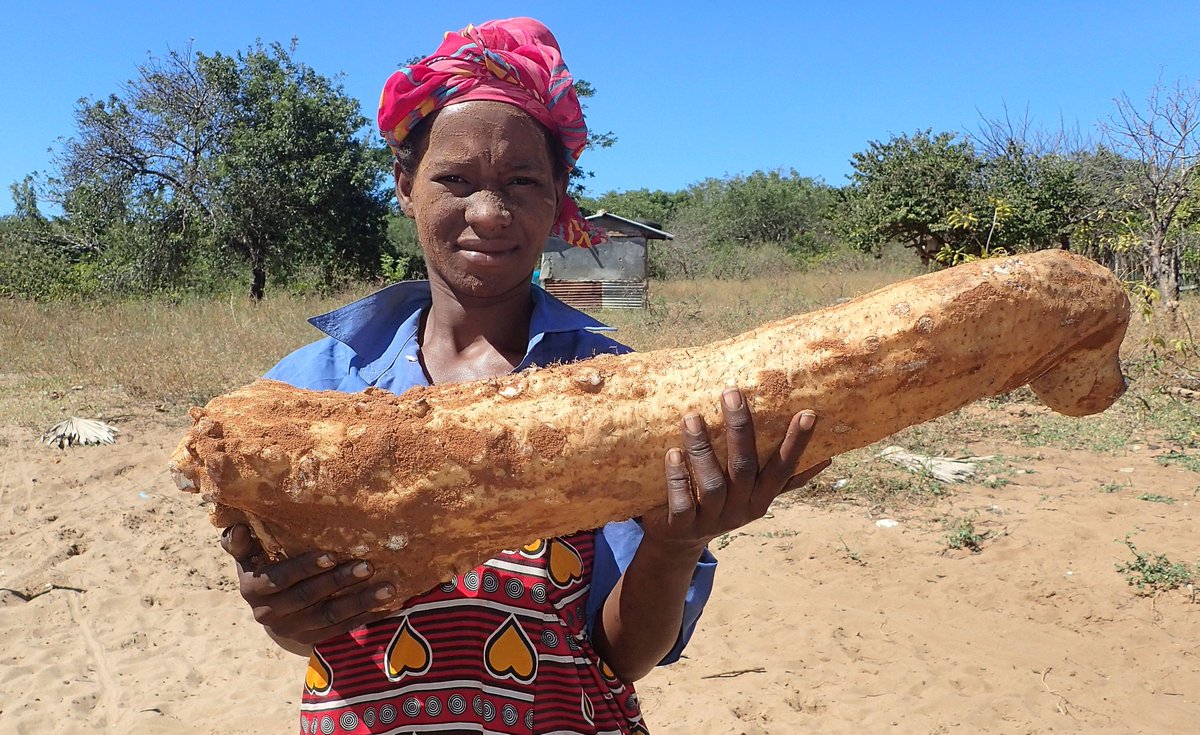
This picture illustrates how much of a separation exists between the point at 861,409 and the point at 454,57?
3.26ft

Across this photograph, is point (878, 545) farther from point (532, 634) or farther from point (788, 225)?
point (788, 225)

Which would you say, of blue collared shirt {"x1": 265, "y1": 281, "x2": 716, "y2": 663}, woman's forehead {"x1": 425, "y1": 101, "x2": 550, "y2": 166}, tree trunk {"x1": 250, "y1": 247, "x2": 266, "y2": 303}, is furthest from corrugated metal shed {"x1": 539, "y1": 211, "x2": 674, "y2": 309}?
woman's forehead {"x1": 425, "y1": 101, "x2": 550, "y2": 166}

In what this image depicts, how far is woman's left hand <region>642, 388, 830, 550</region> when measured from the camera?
3.98ft

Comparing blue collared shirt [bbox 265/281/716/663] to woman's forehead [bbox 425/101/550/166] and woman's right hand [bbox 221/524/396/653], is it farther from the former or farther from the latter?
woman's right hand [bbox 221/524/396/653]

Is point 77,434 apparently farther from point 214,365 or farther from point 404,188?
point 404,188

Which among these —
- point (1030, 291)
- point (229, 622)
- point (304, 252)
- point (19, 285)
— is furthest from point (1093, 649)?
point (19, 285)

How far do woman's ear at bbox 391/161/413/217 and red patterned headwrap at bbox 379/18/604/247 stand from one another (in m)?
0.07

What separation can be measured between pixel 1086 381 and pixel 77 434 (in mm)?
7092

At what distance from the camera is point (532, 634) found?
1.39 meters

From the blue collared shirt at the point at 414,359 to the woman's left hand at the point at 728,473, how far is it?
0.31 metres

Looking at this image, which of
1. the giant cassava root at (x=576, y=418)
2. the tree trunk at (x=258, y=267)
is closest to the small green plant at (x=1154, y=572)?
the giant cassava root at (x=576, y=418)

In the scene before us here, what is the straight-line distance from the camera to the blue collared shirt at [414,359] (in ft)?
5.00

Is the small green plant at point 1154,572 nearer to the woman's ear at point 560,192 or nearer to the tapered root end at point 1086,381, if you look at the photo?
the tapered root end at point 1086,381

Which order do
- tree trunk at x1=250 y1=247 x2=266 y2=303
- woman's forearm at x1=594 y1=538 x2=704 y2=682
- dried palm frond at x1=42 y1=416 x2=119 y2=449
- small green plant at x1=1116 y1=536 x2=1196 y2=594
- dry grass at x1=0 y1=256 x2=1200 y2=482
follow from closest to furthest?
woman's forearm at x1=594 y1=538 x2=704 y2=682 → small green plant at x1=1116 y1=536 x2=1196 y2=594 → dried palm frond at x1=42 y1=416 x2=119 y2=449 → dry grass at x1=0 y1=256 x2=1200 y2=482 → tree trunk at x1=250 y1=247 x2=266 y2=303
